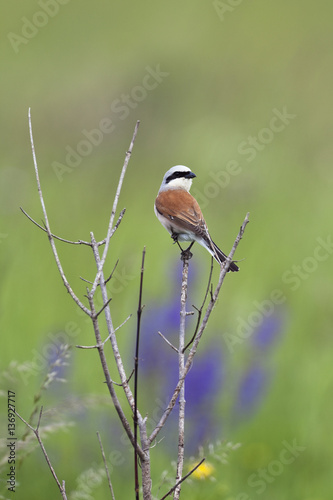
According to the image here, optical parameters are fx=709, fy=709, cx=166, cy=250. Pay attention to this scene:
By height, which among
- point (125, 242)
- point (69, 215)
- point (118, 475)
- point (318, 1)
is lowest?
point (118, 475)

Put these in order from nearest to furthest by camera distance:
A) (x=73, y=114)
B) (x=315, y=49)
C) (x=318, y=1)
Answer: (x=73, y=114) → (x=315, y=49) → (x=318, y=1)

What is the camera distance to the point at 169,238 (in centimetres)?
435

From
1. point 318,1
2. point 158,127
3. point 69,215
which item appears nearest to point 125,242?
point 69,215

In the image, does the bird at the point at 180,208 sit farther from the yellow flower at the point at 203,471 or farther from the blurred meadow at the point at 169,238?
the yellow flower at the point at 203,471

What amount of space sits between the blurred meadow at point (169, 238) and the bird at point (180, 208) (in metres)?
0.43

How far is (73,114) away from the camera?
6.83 m

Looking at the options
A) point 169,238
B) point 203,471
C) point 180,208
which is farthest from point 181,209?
point 169,238

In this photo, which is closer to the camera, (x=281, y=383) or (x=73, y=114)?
(x=281, y=383)

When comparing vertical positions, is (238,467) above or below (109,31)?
below

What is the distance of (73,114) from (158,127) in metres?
1.03

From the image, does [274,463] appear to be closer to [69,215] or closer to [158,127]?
[69,215]

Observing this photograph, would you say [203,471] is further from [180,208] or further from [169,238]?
[169,238]

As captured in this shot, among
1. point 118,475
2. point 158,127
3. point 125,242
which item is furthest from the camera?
point 158,127

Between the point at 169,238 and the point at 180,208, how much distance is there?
1832 mm
